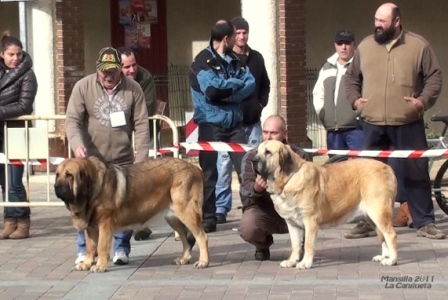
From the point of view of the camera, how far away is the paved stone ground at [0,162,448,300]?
8.28 metres

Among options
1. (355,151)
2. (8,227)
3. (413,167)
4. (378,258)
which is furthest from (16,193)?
(413,167)

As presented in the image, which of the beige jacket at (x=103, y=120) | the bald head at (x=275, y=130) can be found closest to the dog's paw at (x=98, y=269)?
the beige jacket at (x=103, y=120)

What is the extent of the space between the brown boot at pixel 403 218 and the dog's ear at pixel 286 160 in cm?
251

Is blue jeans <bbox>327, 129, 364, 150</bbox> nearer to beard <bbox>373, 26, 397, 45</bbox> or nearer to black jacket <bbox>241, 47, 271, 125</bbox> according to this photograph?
black jacket <bbox>241, 47, 271, 125</bbox>

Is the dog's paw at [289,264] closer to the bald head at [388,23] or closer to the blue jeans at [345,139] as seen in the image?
the bald head at [388,23]

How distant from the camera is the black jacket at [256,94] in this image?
11203 mm

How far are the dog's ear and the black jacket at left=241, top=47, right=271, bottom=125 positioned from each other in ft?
7.49

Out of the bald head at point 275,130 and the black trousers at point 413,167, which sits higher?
the bald head at point 275,130

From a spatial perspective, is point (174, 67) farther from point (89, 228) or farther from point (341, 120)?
point (89, 228)

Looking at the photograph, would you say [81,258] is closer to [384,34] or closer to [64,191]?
[64,191]

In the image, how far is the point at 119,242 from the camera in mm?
9555

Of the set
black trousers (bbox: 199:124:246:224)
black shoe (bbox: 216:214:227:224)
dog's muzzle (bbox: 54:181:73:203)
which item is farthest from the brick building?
dog's muzzle (bbox: 54:181:73:203)

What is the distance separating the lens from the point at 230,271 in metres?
9.10

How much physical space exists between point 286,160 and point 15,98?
3196mm
